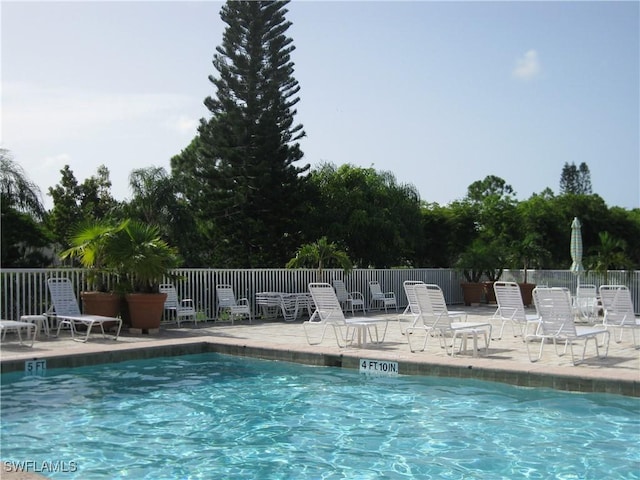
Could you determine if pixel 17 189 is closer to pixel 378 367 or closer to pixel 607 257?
pixel 378 367

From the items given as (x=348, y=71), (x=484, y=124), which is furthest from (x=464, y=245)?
(x=348, y=71)

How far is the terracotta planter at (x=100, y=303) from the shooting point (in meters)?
10.7

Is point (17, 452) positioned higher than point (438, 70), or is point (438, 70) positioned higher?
point (438, 70)

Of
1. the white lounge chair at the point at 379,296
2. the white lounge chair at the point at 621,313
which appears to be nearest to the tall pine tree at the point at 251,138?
the white lounge chair at the point at 379,296

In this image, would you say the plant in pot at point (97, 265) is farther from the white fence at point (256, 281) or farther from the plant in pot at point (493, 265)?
the plant in pot at point (493, 265)

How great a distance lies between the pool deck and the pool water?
0.51ft

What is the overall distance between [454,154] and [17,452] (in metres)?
15.3

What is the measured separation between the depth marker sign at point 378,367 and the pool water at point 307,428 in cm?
23

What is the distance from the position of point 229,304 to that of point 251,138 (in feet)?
42.2

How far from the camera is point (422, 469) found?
476cm

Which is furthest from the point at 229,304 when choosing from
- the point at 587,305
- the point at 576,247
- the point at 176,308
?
the point at 576,247

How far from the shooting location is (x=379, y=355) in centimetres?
827

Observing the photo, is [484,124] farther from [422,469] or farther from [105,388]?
[422,469]

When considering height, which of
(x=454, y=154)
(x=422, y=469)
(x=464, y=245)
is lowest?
(x=422, y=469)
